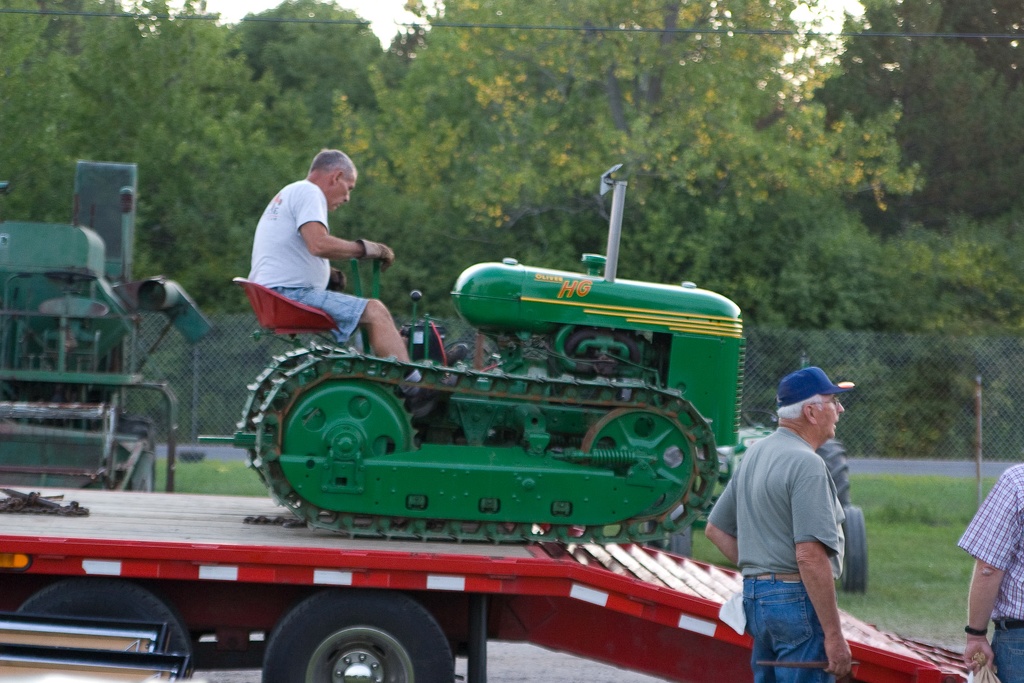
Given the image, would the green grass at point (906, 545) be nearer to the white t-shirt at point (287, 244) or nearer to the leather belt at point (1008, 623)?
the white t-shirt at point (287, 244)

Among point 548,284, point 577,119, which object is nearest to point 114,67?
point 577,119

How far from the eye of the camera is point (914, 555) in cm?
1187

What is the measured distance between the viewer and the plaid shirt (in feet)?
14.5

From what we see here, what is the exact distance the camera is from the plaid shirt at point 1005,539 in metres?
4.42

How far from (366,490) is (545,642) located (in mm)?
1173

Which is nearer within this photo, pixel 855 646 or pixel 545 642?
pixel 855 646

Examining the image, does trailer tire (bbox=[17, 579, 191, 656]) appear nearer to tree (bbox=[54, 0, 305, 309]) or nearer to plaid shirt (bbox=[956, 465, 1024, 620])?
plaid shirt (bbox=[956, 465, 1024, 620])

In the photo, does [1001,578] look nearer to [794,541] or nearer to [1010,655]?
[1010,655]

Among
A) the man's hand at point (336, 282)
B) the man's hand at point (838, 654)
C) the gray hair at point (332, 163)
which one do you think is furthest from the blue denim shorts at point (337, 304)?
the man's hand at point (838, 654)

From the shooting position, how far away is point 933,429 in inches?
664

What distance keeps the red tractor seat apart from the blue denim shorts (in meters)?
0.04

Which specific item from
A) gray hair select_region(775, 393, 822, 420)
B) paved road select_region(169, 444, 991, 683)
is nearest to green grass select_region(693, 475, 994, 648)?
paved road select_region(169, 444, 991, 683)

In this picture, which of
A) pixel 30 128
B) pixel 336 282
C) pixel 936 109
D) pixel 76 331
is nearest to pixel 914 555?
pixel 336 282

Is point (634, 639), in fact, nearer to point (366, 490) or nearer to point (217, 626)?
point (366, 490)
